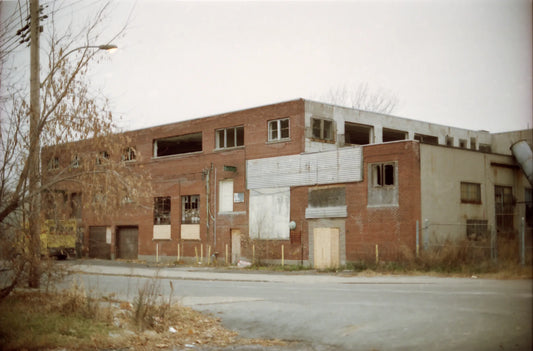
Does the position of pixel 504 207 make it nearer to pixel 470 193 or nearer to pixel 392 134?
pixel 470 193

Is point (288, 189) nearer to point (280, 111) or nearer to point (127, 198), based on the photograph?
point (280, 111)

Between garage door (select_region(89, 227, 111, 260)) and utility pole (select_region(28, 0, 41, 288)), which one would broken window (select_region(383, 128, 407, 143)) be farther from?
utility pole (select_region(28, 0, 41, 288))

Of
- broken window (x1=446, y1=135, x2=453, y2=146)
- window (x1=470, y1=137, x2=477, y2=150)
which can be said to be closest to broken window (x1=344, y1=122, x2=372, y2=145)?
broken window (x1=446, y1=135, x2=453, y2=146)

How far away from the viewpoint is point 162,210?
39.6 meters

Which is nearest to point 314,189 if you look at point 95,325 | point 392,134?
point 392,134

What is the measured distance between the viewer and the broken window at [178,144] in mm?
39562

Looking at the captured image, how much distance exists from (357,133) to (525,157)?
11028 millimetres

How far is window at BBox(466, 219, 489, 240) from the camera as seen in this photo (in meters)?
28.5

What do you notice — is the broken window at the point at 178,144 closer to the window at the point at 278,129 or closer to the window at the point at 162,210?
the window at the point at 162,210

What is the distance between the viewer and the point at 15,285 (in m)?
10.0

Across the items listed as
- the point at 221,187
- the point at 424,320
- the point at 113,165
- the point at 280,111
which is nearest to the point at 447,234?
A: the point at 280,111

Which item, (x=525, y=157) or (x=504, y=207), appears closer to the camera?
(x=525, y=157)

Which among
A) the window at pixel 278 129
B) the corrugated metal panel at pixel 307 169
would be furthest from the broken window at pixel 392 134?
the corrugated metal panel at pixel 307 169

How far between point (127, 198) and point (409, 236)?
18.5 metres
